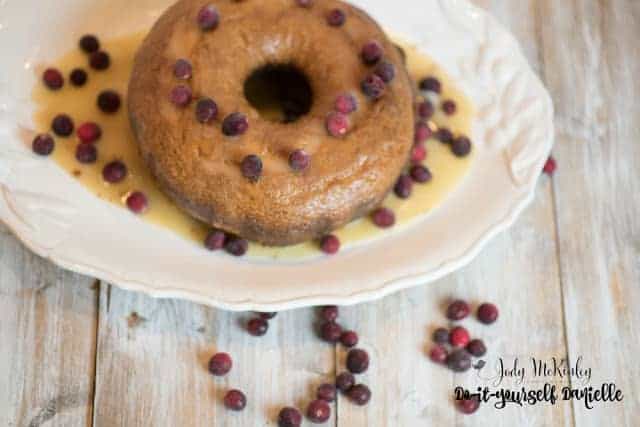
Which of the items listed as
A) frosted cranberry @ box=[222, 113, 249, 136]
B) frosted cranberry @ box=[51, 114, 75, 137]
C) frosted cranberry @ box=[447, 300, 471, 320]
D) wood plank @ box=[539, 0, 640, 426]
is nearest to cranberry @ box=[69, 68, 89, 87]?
frosted cranberry @ box=[51, 114, 75, 137]

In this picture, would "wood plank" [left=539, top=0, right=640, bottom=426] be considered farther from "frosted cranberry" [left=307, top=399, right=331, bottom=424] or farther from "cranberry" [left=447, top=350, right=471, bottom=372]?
"frosted cranberry" [left=307, top=399, right=331, bottom=424]

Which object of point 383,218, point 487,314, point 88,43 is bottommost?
point 487,314

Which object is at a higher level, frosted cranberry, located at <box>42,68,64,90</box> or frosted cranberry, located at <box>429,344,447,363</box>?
frosted cranberry, located at <box>42,68,64,90</box>

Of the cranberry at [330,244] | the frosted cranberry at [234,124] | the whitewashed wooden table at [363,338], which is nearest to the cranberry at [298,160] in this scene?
the frosted cranberry at [234,124]

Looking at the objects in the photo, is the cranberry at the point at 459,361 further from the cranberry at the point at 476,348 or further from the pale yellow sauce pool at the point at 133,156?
the pale yellow sauce pool at the point at 133,156

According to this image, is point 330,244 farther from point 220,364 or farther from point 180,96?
point 180,96

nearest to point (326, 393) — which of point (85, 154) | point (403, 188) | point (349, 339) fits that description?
point (349, 339)
